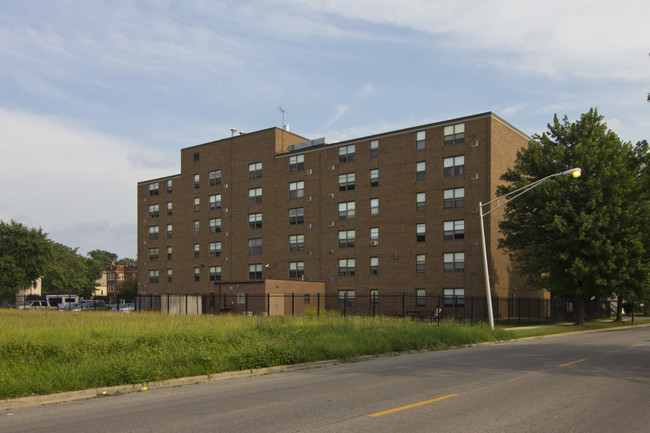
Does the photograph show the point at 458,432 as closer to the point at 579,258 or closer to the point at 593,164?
the point at 579,258

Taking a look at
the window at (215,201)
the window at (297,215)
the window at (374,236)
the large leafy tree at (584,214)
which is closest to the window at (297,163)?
the window at (297,215)

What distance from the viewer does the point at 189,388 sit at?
12.6 m

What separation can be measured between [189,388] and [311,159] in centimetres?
4747

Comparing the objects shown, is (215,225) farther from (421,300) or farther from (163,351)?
(163,351)

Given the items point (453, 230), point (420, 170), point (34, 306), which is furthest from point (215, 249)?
point (453, 230)

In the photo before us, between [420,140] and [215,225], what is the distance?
2679cm

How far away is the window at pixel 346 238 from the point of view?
55812mm

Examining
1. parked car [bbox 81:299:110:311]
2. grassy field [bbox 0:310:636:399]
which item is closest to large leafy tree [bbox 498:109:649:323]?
grassy field [bbox 0:310:636:399]

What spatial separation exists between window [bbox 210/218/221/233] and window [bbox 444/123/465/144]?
28.6 meters

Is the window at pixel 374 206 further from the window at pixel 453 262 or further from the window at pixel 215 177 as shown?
the window at pixel 215 177

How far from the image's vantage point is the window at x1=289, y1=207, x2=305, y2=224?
59.3 metres

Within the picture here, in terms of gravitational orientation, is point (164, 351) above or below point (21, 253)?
below

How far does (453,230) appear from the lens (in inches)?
1955

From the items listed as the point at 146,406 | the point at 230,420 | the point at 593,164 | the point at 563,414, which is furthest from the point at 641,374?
the point at 593,164
